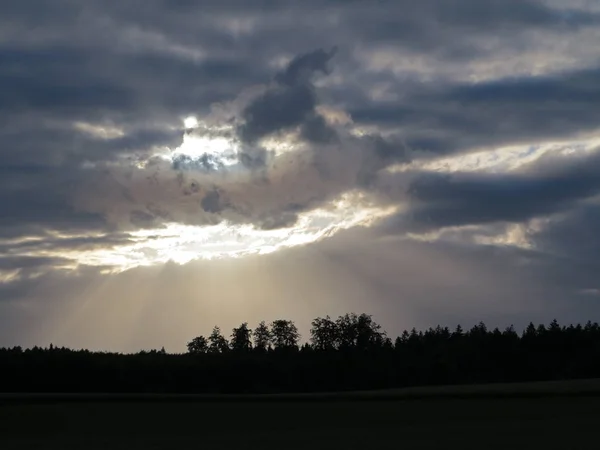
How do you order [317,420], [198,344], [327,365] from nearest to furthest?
[317,420] < [327,365] < [198,344]

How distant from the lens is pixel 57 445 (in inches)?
1164

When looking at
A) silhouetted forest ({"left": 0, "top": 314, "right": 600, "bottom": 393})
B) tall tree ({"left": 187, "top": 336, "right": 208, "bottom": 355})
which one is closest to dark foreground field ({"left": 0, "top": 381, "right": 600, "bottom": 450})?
silhouetted forest ({"left": 0, "top": 314, "right": 600, "bottom": 393})

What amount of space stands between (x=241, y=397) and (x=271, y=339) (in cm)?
7880

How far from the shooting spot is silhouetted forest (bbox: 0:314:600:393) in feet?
249

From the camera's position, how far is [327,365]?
93250 millimetres

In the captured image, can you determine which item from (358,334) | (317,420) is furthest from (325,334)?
(317,420)

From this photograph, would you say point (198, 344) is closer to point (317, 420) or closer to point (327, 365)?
point (327, 365)

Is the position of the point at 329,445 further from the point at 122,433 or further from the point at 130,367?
the point at 130,367

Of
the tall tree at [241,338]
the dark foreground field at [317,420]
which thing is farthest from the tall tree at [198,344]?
the dark foreground field at [317,420]

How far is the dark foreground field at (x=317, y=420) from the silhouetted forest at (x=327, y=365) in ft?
81.8

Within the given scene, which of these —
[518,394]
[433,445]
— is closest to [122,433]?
[433,445]

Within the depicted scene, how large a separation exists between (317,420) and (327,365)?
54.8 m

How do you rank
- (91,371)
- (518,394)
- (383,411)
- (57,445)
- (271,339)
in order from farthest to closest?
1. (271,339)
2. (91,371)
3. (518,394)
4. (383,411)
5. (57,445)

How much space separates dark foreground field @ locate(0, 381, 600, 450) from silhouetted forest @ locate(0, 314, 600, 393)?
2495 centimetres
